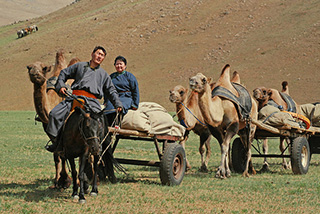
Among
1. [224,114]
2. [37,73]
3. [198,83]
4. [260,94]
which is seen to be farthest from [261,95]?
[37,73]

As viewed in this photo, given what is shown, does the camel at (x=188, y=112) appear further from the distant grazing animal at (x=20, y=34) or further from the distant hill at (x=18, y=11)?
the distant hill at (x=18, y=11)

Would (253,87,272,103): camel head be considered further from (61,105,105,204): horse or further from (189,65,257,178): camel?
(61,105,105,204): horse

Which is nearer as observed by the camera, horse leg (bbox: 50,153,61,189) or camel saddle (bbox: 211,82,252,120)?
horse leg (bbox: 50,153,61,189)

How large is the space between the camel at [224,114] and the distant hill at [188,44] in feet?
115

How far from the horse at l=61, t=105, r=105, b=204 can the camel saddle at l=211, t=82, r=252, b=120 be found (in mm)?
4561

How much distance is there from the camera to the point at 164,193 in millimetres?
9469

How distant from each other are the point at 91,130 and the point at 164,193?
2.31m

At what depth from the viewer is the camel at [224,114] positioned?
38.8ft

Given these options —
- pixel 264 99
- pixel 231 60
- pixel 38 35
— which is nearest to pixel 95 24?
pixel 38 35

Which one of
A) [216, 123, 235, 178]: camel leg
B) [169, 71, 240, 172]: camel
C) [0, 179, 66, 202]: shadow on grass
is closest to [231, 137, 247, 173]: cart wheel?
[169, 71, 240, 172]: camel

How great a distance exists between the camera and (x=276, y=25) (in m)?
62.8

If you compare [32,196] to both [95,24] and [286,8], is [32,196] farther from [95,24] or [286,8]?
[95,24]

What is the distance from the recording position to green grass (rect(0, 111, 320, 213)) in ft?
26.8

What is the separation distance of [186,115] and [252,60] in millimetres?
44636
